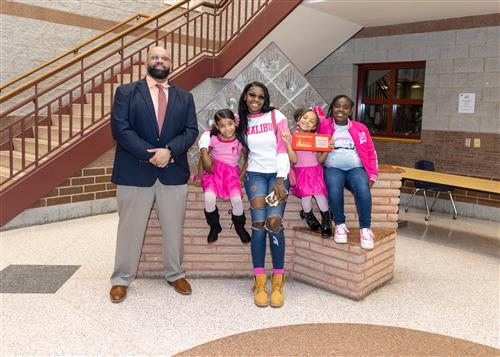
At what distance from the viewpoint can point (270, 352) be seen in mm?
2293

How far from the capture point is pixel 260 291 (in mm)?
2936

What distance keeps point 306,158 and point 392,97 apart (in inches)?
186

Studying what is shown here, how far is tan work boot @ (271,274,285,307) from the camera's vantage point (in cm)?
288

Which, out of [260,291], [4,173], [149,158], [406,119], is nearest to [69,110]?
[4,173]

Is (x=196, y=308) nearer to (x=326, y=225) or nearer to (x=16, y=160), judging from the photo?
(x=326, y=225)

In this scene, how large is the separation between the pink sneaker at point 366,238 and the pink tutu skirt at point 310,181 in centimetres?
38

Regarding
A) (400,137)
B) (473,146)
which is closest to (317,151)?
(473,146)

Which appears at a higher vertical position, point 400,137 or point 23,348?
point 400,137

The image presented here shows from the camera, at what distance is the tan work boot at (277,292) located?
113 inches

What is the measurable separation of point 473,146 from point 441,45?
A: 1.56 m

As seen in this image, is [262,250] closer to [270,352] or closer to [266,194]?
[266,194]

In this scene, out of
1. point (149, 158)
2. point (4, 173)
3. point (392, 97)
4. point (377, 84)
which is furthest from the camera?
point (377, 84)

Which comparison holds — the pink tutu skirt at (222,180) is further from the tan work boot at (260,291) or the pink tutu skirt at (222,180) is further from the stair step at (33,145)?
the stair step at (33,145)

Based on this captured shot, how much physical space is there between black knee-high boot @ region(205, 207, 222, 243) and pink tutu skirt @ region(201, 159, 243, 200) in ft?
0.53
